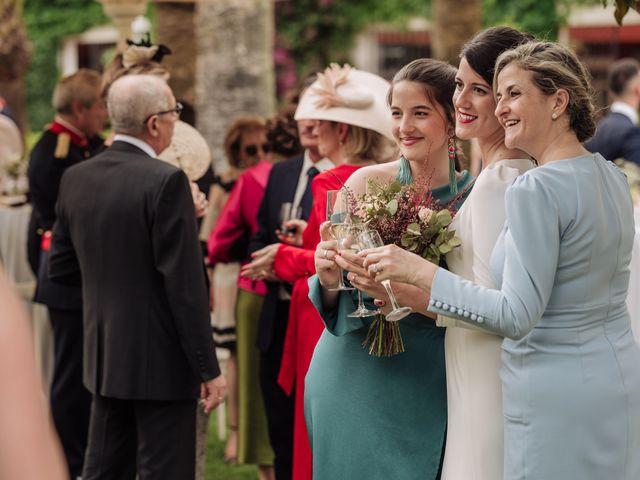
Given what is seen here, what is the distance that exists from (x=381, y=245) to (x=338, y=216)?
23cm

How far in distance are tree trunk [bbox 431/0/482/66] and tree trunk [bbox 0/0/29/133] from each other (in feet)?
26.5

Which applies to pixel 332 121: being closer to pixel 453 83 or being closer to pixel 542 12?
pixel 453 83

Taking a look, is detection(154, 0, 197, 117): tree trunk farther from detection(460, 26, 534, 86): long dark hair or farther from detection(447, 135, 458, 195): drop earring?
detection(460, 26, 534, 86): long dark hair

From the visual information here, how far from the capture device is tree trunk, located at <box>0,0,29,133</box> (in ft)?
58.4

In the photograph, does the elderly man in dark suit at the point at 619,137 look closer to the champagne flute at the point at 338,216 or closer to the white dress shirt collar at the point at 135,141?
the white dress shirt collar at the point at 135,141

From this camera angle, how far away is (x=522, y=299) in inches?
112

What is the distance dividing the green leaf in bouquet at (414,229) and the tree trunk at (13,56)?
15753 millimetres

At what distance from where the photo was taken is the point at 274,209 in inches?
219

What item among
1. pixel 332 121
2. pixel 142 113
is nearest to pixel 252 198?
pixel 332 121

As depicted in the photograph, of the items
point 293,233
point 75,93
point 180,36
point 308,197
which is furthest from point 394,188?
point 180,36

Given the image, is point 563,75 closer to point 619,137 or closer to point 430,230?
point 430,230

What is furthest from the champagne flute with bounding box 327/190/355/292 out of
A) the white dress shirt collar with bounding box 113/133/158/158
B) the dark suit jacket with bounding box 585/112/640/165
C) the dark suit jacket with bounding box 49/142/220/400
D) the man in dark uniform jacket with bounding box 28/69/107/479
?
the dark suit jacket with bounding box 585/112/640/165

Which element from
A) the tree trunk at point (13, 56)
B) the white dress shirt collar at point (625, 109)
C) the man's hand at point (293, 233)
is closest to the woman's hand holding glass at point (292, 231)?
the man's hand at point (293, 233)

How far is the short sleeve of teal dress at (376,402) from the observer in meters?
3.61
